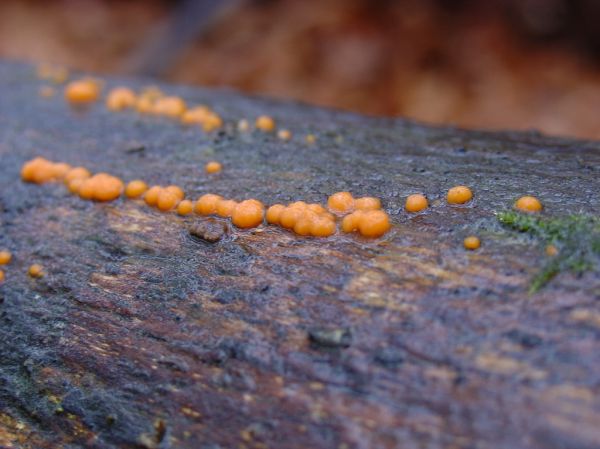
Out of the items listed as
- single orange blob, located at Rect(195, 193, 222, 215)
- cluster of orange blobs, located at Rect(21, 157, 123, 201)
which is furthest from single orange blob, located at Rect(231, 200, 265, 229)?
cluster of orange blobs, located at Rect(21, 157, 123, 201)

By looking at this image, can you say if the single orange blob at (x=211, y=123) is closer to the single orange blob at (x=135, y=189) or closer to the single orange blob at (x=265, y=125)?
the single orange blob at (x=265, y=125)

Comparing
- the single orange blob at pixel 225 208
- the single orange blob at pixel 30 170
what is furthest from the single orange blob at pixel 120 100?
the single orange blob at pixel 225 208

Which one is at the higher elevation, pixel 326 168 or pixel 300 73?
pixel 300 73

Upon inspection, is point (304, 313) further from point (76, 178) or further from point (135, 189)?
point (76, 178)

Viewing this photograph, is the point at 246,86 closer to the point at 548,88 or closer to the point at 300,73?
the point at 300,73

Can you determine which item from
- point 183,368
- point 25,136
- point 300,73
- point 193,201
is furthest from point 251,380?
point 300,73

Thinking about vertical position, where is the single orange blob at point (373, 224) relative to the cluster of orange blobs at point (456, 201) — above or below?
below

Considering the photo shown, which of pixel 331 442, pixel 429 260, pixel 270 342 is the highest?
pixel 429 260
